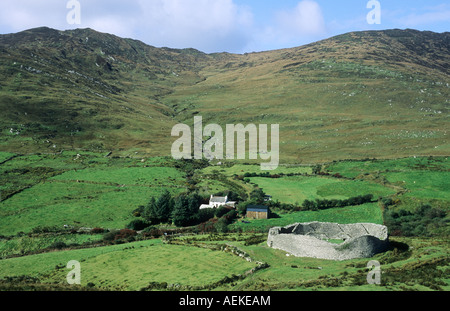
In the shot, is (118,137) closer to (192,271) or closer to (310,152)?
(310,152)

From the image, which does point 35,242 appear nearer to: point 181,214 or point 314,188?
point 181,214

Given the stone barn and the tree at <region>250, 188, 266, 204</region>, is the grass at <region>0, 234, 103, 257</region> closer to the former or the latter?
the stone barn

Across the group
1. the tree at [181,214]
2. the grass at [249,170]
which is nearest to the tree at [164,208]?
the tree at [181,214]

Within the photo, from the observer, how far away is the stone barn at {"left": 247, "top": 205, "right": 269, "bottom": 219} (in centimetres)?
6612

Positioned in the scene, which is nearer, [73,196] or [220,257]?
[220,257]

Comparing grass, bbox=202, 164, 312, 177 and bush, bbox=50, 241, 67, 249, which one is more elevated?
grass, bbox=202, 164, 312, 177

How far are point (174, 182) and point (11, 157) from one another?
176 feet

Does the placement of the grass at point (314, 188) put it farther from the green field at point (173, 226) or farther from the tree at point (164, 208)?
the tree at point (164, 208)

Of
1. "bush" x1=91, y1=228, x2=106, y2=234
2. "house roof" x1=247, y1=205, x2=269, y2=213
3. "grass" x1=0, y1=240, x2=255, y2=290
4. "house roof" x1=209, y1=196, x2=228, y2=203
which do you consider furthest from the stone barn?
"bush" x1=91, y1=228, x2=106, y2=234

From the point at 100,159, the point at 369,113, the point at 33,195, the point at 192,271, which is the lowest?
the point at 192,271

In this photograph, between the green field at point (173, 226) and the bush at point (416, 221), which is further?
the bush at point (416, 221)

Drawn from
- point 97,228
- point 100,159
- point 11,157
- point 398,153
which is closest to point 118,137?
point 100,159

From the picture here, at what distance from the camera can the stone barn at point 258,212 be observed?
66.1 metres
